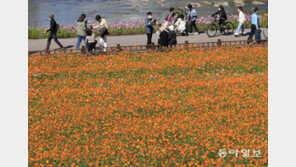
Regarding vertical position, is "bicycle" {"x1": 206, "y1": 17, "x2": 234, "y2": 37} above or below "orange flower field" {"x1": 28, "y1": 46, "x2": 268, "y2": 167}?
above

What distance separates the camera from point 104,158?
333 inches

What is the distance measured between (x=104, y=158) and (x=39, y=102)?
15.6 ft

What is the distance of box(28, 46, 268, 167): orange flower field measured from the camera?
28.2 ft

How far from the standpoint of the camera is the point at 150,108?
11.4m

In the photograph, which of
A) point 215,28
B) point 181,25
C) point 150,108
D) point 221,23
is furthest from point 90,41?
point 215,28

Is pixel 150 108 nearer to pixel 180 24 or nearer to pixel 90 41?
pixel 90 41

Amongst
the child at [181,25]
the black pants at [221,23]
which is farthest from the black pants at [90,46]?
the black pants at [221,23]

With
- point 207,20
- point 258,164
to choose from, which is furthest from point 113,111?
point 207,20

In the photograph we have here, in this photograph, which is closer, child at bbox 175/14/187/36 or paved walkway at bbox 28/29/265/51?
paved walkway at bbox 28/29/265/51

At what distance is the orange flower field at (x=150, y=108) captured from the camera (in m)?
8.60

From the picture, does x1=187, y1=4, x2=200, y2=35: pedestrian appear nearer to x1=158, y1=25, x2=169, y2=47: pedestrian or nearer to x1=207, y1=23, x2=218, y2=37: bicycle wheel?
x1=207, y1=23, x2=218, y2=37: bicycle wheel

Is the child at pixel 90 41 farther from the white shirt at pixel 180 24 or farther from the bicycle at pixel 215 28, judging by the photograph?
the bicycle at pixel 215 28

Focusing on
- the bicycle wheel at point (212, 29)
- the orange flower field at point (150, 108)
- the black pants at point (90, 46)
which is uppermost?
the bicycle wheel at point (212, 29)

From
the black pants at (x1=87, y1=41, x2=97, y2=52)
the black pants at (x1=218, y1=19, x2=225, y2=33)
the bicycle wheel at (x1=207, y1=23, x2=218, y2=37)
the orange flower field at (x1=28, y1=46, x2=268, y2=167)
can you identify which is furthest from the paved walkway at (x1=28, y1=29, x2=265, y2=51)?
the orange flower field at (x1=28, y1=46, x2=268, y2=167)
